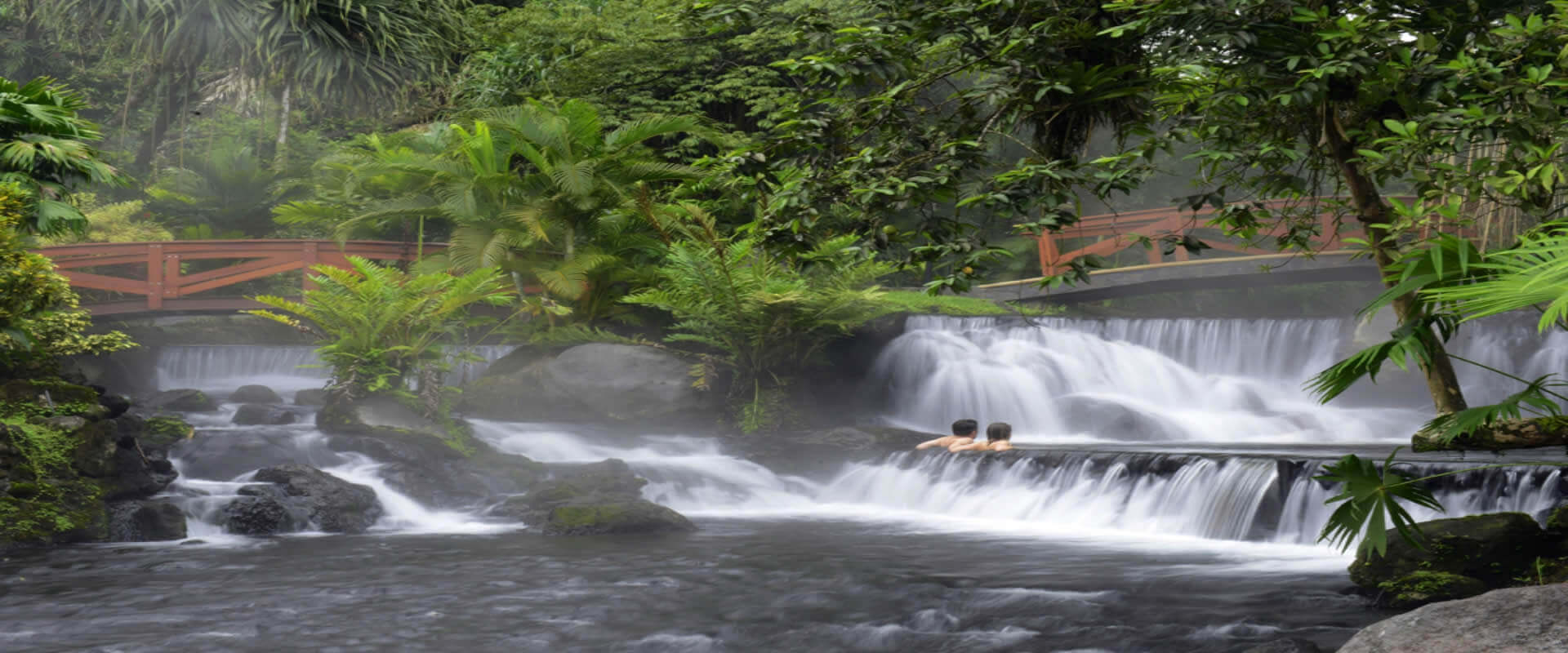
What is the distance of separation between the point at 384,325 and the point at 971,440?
6.86 meters

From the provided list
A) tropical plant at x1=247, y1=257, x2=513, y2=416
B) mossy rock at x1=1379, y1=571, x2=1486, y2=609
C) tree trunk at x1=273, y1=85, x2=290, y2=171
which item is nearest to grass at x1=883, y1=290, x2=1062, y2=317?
tropical plant at x1=247, y1=257, x2=513, y2=416

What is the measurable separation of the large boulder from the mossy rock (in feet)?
34.9

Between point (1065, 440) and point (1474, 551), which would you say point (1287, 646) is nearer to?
point (1474, 551)

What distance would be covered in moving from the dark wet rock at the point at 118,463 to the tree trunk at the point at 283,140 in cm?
1263

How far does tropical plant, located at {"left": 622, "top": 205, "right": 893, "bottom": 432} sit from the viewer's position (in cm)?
1586

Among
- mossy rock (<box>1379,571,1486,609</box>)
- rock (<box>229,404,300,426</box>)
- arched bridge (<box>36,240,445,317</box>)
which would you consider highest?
arched bridge (<box>36,240,445,317</box>)

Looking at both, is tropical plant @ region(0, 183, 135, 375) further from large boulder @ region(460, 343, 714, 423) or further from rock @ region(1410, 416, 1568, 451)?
rock @ region(1410, 416, 1568, 451)

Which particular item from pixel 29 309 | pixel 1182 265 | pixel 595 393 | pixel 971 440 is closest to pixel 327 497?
pixel 29 309

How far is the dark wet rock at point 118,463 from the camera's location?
10.6 m

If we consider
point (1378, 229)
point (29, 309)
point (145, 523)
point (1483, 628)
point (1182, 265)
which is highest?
point (1182, 265)

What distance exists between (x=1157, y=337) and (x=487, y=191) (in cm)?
1071

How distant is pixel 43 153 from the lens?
9.46 meters

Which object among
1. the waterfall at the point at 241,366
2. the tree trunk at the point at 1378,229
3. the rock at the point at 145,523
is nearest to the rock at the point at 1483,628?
the tree trunk at the point at 1378,229

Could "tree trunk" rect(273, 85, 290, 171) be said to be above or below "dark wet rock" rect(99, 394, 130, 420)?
above
